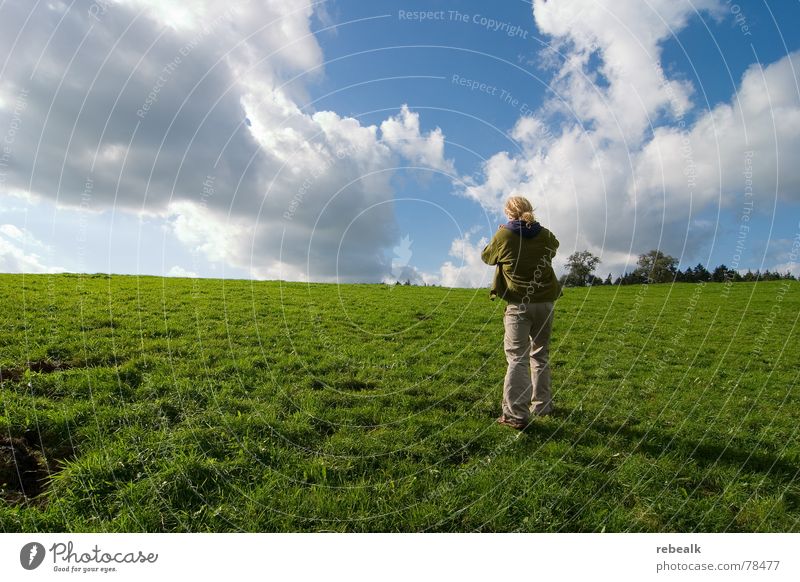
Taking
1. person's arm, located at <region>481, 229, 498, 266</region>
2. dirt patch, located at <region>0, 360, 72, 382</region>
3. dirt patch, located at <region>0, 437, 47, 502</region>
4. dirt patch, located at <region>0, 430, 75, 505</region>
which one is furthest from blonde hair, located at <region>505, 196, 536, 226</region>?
dirt patch, located at <region>0, 360, 72, 382</region>

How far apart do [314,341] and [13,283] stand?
16.1m

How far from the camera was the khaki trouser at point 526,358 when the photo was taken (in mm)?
7492

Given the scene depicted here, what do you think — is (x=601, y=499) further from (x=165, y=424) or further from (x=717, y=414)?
(x=165, y=424)

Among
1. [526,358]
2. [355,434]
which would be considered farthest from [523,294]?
[355,434]

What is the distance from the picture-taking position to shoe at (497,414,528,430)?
741 centimetres

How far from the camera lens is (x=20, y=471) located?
547 centimetres

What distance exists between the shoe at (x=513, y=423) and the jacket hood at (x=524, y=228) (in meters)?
3.19

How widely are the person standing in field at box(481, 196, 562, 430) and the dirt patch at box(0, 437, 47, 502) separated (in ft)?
21.6

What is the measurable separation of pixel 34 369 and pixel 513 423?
368 inches

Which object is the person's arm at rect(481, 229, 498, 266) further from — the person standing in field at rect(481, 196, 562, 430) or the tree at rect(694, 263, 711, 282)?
the tree at rect(694, 263, 711, 282)

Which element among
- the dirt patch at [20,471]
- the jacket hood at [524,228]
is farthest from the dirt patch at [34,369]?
the jacket hood at [524,228]

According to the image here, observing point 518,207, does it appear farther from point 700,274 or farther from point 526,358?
point 700,274

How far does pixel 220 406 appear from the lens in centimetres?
756

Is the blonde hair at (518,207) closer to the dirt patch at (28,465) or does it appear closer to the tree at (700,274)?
the dirt patch at (28,465)
